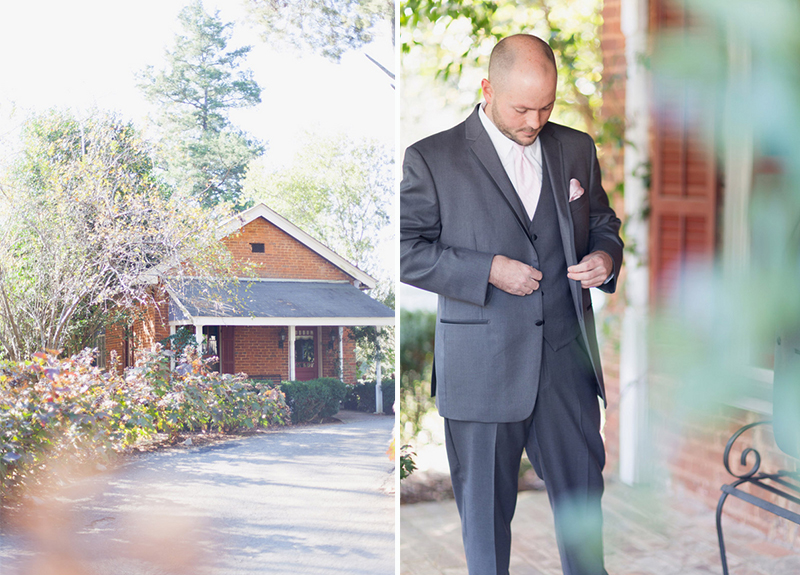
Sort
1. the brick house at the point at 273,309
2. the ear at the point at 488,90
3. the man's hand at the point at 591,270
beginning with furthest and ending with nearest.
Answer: the brick house at the point at 273,309 → the ear at the point at 488,90 → the man's hand at the point at 591,270

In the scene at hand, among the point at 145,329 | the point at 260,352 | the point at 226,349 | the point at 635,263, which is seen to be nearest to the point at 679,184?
the point at 635,263

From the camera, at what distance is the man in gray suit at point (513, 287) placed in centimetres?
187

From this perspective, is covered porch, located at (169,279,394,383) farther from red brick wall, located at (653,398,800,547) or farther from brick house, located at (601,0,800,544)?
red brick wall, located at (653,398,800,547)

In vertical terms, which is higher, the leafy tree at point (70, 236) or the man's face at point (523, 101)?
the man's face at point (523, 101)

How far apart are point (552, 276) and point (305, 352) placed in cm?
106

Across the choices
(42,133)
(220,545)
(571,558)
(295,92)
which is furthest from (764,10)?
(220,545)

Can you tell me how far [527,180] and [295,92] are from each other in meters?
1.08

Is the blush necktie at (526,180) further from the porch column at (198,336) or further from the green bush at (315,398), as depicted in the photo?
the porch column at (198,336)

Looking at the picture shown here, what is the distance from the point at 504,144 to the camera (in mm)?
1975

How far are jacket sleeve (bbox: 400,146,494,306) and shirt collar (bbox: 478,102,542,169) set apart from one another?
8.3 inches

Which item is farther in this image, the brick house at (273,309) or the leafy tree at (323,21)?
the leafy tree at (323,21)

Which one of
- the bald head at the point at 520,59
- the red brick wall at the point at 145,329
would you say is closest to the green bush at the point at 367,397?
the red brick wall at the point at 145,329

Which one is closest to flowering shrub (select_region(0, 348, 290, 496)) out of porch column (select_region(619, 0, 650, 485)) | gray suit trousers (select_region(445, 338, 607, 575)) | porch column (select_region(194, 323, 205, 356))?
porch column (select_region(194, 323, 205, 356))

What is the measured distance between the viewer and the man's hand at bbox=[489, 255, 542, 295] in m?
1.83
